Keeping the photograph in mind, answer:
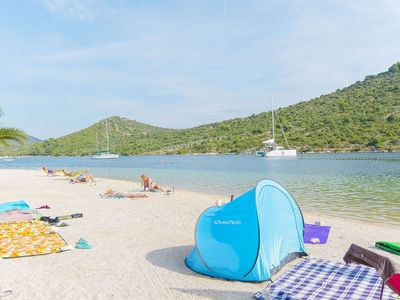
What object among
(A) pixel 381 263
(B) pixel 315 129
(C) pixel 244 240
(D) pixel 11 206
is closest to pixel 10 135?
(D) pixel 11 206

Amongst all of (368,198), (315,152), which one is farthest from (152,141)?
(368,198)

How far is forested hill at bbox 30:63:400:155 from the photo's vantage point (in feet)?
245

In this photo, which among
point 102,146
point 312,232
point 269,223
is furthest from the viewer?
point 102,146

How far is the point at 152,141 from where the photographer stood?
13825cm

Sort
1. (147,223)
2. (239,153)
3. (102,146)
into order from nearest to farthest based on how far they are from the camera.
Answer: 1. (147,223)
2. (239,153)
3. (102,146)

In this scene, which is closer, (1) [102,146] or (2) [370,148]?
(2) [370,148]

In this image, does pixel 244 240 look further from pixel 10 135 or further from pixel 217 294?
pixel 10 135

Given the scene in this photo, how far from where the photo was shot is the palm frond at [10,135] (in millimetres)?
17484

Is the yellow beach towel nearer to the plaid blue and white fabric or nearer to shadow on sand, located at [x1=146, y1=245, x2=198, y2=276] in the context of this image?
shadow on sand, located at [x1=146, y1=245, x2=198, y2=276]

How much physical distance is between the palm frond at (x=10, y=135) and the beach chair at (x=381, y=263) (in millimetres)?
15932

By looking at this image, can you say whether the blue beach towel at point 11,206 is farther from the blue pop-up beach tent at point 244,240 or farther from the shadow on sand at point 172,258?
the blue pop-up beach tent at point 244,240

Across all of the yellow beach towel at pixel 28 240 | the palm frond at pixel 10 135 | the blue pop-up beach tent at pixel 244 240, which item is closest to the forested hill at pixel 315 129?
the palm frond at pixel 10 135

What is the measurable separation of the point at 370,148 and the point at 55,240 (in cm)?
7149

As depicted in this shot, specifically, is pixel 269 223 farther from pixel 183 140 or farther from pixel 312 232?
pixel 183 140
